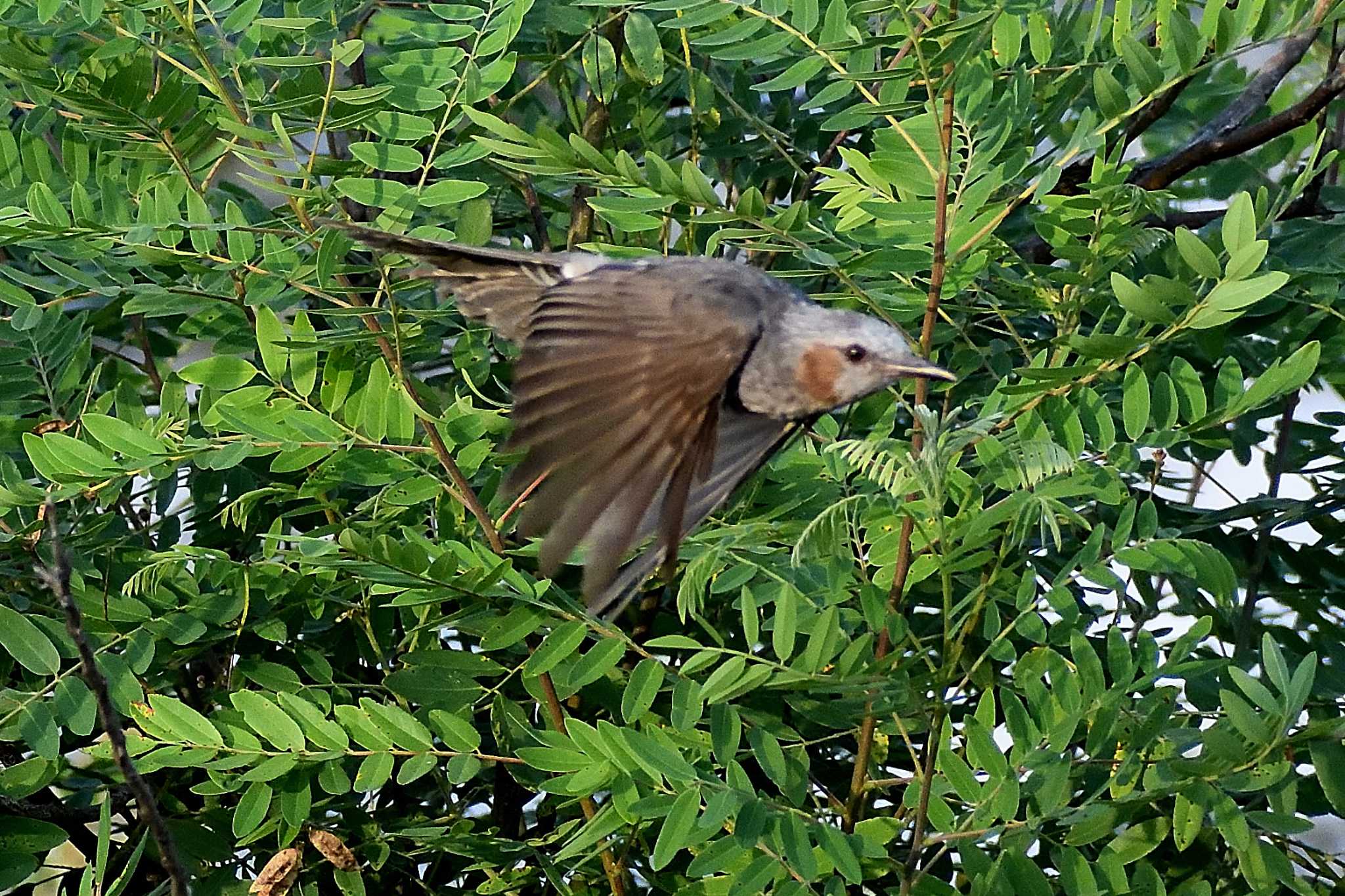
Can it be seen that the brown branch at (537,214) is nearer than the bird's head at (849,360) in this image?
No

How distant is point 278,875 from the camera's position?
1.62m

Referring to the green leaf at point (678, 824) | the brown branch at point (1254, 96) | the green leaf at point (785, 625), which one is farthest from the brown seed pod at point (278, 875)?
the brown branch at point (1254, 96)

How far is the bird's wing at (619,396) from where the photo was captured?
1.43 meters

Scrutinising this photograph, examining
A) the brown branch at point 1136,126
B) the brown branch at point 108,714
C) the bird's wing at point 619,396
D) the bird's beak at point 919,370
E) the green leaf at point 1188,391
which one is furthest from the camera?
the brown branch at point 1136,126

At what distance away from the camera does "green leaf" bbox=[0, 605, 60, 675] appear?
1.64m

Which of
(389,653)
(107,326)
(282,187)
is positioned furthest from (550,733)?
(107,326)

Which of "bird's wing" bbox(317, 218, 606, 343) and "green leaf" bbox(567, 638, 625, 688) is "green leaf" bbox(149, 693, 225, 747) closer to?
"green leaf" bbox(567, 638, 625, 688)

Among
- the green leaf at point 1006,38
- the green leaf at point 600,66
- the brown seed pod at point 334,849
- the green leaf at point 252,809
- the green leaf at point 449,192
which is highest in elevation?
the green leaf at point 1006,38

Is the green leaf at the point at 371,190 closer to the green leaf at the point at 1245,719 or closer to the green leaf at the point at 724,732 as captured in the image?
the green leaf at the point at 724,732

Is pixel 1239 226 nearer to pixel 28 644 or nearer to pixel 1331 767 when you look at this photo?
pixel 1331 767

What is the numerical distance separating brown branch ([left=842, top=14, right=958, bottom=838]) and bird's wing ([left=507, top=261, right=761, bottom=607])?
0.18 metres

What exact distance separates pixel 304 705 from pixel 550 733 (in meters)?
0.24

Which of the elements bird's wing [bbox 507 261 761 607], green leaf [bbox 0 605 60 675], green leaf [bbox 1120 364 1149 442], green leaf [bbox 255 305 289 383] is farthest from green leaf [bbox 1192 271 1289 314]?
green leaf [bbox 0 605 60 675]

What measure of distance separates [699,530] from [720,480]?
6cm
